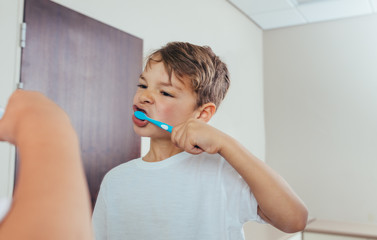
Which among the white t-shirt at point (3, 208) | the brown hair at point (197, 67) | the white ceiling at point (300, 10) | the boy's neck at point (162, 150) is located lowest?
the white t-shirt at point (3, 208)

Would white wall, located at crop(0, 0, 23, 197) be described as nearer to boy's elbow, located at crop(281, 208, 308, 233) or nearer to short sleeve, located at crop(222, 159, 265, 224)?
short sleeve, located at crop(222, 159, 265, 224)

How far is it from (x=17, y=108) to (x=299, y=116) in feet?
13.4

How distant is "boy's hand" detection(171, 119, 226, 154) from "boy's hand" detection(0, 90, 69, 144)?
469 mm

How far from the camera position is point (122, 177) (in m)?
0.92

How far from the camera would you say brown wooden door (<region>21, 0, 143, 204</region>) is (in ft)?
5.98

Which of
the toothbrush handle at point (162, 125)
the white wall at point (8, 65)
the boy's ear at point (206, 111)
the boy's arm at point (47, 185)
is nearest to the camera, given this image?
the boy's arm at point (47, 185)

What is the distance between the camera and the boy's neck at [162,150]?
37.4 inches

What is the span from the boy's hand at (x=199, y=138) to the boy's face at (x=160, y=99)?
191 millimetres

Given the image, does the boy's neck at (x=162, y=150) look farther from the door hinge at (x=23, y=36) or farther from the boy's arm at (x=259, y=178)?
the door hinge at (x=23, y=36)

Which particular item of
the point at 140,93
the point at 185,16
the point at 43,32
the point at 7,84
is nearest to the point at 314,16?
the point at 185,16

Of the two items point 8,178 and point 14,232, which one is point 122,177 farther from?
point 8,178

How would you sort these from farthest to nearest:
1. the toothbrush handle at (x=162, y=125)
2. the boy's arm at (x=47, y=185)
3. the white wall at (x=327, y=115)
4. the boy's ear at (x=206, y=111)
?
1. the white wall at (x=327, y=115)
2. the boy's ear at (x=206, y=111)
3. the toothbrush handle at (x=162, y=125)
4. the boy's arm at (x=47, y=185)

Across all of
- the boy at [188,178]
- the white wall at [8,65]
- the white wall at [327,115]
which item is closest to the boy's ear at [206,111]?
the boy at [188,178]

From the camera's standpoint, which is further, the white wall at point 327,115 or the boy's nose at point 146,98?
the white wall at point 327,115
